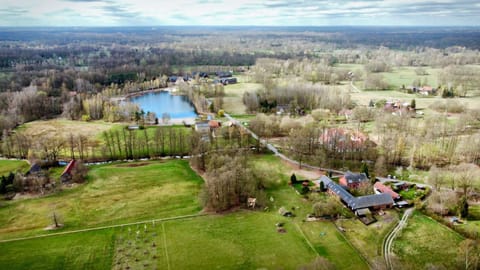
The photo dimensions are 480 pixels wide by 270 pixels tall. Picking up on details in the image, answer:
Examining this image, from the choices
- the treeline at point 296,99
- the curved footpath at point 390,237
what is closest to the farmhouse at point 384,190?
the curved footpath at point 390,237

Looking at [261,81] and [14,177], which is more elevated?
[261,81]

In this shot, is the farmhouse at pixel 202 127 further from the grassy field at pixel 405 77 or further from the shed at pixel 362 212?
the grassy field at pixel 405 77

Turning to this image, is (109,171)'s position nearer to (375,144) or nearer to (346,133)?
(346,133)

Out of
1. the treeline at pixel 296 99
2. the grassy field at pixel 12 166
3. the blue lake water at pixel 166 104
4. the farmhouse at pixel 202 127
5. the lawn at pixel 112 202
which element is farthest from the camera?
the blue lake water at pixel 166 104

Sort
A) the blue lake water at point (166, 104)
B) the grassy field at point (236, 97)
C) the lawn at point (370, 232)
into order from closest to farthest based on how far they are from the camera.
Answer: the lawn at point (370, 232), the grassy field at point (236, 97), the blue lake water at point (166, 104)

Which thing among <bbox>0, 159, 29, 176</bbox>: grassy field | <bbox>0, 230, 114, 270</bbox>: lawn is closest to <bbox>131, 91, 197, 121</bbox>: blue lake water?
<bbox>0, 159, 29, 176</bbox>: grassy field

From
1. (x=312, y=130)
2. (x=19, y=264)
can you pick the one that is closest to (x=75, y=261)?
(x=19, y=264)

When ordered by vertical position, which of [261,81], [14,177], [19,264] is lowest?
[19,264]
